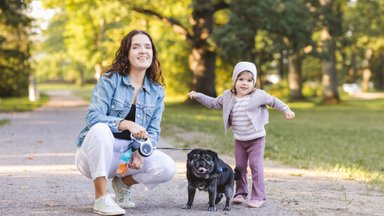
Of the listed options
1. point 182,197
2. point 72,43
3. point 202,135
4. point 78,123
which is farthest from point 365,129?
point 72,43

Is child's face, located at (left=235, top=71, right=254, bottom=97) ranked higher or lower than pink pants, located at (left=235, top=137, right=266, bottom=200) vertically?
higher

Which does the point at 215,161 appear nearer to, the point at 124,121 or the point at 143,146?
the point at 143,146

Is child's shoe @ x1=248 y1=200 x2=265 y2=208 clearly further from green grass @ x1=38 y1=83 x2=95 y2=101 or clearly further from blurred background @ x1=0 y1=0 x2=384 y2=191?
green grass @ x1=38 y1=83 x2=95 y2=101

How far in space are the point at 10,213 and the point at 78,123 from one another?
13130 mm

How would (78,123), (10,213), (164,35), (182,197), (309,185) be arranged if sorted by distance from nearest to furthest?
(10,213), (182,197), (309,185), (78,123), (164,35)

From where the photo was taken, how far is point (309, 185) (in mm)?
7762

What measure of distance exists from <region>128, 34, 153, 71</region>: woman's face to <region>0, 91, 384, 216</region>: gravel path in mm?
1311

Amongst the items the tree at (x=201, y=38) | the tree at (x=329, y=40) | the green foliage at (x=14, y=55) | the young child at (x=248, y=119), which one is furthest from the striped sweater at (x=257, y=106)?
the tree at (x=329, y=40)

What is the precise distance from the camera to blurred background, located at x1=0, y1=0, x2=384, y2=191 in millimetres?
13754

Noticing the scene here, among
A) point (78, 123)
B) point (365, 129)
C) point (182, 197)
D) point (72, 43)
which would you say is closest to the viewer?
point (182, 197)

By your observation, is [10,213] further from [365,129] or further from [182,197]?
[365,129]

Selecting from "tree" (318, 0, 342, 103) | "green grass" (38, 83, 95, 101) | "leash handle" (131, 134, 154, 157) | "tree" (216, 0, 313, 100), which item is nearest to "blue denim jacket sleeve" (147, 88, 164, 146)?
"leash handle" (131, 134, 154, 157)

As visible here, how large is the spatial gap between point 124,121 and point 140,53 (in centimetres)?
67

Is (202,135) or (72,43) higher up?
(72,43)
